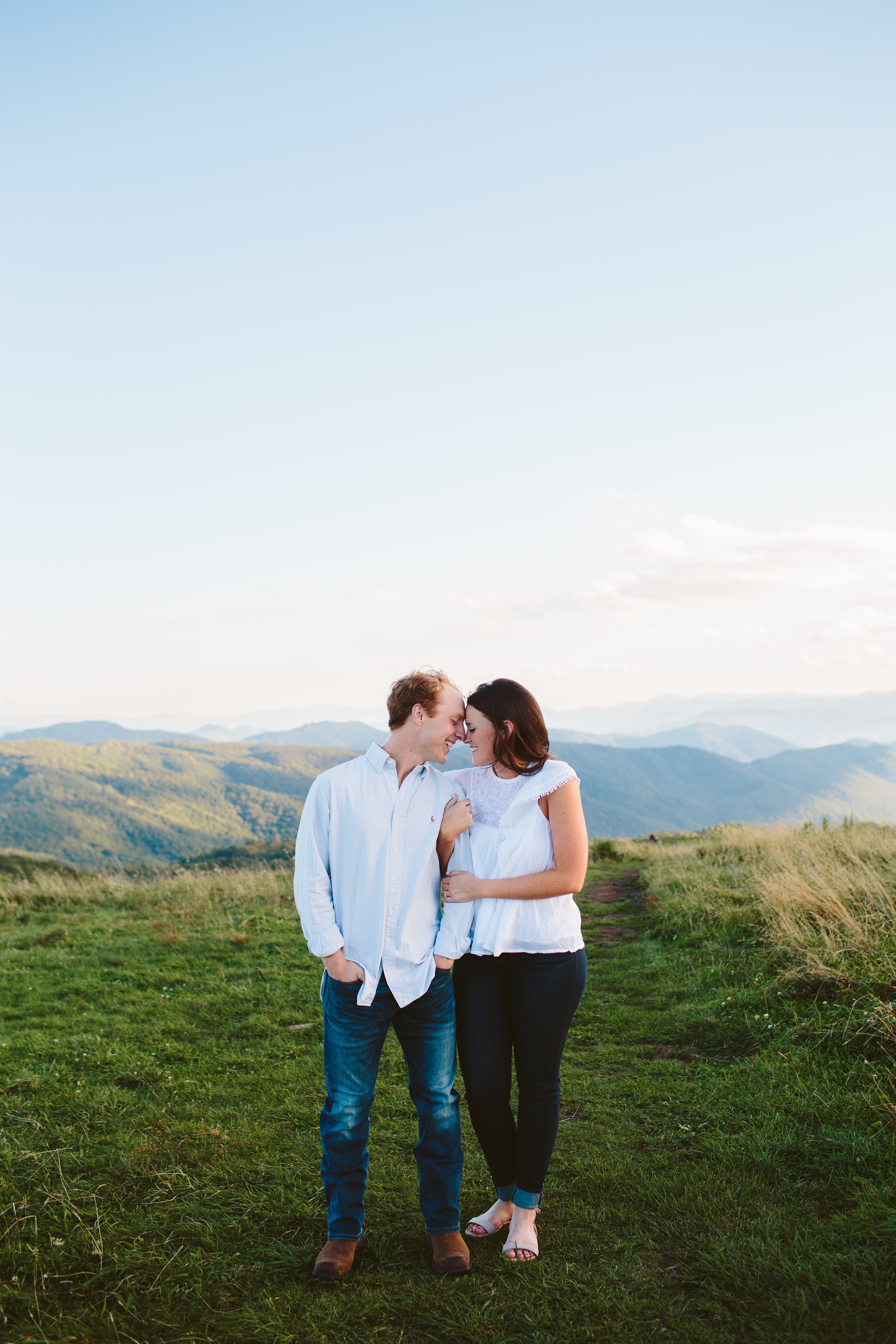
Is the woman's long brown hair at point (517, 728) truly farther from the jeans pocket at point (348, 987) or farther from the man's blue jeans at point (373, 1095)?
the jeans pocket at point (348, 987)

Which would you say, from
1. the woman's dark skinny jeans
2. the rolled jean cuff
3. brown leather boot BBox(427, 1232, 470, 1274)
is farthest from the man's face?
brown leather boot BBox(427, 1232, 470, 1274)

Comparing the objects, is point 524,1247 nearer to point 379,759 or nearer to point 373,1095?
point 373,1095

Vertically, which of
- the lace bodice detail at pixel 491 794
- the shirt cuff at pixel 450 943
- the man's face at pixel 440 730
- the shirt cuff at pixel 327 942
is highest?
the man's face at pixel 440 730

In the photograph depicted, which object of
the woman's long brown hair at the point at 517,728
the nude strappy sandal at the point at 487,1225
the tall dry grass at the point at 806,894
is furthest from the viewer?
the tall dry grass at the point at 806,894

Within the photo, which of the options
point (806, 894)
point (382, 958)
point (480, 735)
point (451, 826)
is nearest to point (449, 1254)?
point (382, 958)

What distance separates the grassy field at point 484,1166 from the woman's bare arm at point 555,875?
1478mm

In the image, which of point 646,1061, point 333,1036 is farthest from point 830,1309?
point 646,1061

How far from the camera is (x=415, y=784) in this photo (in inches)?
128

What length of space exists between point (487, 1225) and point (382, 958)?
1.41 metres

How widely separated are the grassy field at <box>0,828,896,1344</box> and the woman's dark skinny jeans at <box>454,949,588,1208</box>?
1.59 ft

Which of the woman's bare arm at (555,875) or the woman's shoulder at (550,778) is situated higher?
the woman's shoulder at (550,778)

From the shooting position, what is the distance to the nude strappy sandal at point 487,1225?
11.1 ft

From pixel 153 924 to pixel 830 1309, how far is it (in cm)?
944

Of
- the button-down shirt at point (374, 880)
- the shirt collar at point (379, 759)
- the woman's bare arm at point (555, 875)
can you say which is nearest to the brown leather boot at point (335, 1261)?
the button-down shirt at point (374, 880)
